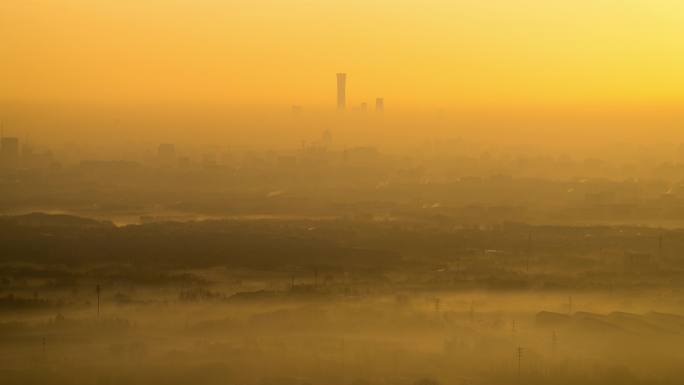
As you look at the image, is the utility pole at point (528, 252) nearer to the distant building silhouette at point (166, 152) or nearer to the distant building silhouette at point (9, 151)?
the distant building silhouette at point (9, 151)

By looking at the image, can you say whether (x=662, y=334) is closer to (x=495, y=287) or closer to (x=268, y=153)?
(x=495, y=287)

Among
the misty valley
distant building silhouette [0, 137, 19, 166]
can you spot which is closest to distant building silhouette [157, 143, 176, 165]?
distant building silhouette [0, 137, 19, 166]

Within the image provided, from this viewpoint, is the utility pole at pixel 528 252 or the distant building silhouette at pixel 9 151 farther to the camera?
the distant building silhouette at pixel 9 151

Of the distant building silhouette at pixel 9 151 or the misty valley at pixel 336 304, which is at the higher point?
the distant building silhouette at pixel 9 151

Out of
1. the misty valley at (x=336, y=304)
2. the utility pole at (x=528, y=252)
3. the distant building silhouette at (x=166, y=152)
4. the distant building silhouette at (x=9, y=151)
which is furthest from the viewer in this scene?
the distant building silhouette at (x=166, y=152)

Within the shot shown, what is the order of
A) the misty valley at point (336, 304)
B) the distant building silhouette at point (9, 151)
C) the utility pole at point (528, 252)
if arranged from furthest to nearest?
the distant building silhouette at point (9, 151) < the utility pole at point (528, 252) < the misty valley at point (336, 304)

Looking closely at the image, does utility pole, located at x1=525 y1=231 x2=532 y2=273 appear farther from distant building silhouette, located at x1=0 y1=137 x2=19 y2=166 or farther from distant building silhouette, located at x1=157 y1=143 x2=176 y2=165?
distant building silhouette, located at x1=157 y1=143 x2=176 y2=165

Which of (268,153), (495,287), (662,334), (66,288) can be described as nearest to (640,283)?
(495,287)

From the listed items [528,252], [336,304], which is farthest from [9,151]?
[336,304]

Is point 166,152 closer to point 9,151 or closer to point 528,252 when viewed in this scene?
point 9,151

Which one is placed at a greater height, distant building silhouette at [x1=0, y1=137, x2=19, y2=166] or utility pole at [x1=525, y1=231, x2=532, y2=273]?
distant building silhouette at [x1=0, y1=137, x2=19, y2=166]

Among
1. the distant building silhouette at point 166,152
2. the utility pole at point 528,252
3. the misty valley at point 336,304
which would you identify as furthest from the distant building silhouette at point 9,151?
the utility pole at point 528,252
